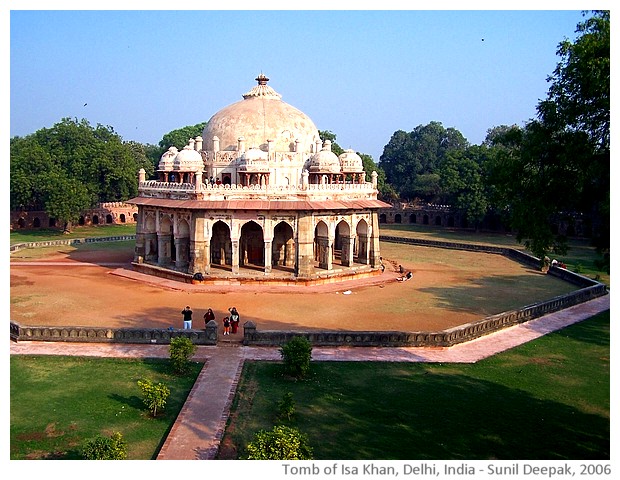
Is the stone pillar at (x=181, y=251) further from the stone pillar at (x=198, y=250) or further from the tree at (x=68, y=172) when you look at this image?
the tree at (x=68, y=172)

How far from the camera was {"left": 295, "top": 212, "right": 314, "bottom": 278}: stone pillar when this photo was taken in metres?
31.4

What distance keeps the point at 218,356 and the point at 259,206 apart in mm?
13643

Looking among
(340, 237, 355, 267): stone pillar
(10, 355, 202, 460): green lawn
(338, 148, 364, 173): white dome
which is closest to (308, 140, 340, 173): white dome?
(338, 148, 364, 173): white dome

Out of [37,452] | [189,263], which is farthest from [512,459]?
[189,263]

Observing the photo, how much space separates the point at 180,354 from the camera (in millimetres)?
17062

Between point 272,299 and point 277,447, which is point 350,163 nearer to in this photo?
point 272,299

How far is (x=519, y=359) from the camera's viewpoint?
1894cm

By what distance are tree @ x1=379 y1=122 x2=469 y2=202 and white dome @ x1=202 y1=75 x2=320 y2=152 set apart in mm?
40965

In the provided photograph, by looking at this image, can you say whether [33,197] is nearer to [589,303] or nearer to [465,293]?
[465,293]

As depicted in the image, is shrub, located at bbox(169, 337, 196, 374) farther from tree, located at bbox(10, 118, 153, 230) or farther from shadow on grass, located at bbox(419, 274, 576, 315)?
tree, located at bbox(10, 118, 153, 230)

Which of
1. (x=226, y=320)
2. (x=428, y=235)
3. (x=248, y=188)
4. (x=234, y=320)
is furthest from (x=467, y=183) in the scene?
(x=226, y=320)

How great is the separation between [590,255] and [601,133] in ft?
109

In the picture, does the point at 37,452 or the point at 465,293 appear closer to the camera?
the point at 37,452

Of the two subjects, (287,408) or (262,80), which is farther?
(262,80)
